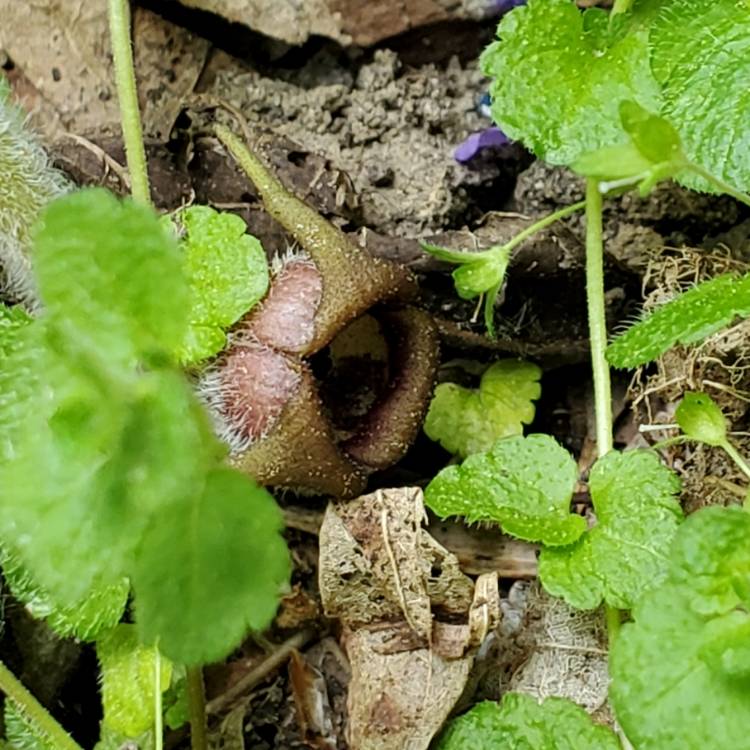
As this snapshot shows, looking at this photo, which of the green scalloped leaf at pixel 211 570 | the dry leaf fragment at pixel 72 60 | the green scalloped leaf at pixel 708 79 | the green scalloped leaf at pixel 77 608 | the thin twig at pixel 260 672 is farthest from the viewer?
the dry leaf fragment at pixel 72 60

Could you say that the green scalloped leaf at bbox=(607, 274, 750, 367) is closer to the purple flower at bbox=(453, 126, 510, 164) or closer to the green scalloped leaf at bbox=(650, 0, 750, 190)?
the green scalloped leaf at bbox=(650, 0, 750, 190)

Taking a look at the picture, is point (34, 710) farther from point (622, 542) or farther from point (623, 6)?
point (623, 6)

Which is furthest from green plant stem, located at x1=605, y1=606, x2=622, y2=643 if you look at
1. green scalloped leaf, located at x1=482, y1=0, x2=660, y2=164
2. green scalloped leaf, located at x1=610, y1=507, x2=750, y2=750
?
green scalloped leaf, located at x1=482, y1=0, x2=660, y2=164

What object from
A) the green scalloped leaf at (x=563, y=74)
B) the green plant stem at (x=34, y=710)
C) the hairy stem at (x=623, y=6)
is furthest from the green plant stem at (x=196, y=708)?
the hairy stem at (x=623, y=6)

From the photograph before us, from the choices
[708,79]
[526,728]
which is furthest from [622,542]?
[708,79]

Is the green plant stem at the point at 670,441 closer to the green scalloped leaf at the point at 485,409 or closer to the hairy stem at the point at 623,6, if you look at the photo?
the green scalloped leaf at the point at 485,409

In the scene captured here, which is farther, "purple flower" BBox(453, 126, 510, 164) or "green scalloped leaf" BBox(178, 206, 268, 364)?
"purple flower" BBox(453, 126, 510, 164)

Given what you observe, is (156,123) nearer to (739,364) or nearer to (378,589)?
(378,589)
